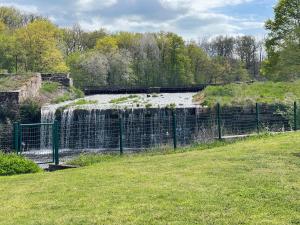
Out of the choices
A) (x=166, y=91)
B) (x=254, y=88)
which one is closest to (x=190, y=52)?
(x=166, y=91)

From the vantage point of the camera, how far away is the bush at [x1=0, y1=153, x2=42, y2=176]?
441 inches

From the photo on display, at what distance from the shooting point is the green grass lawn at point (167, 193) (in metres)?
5.96

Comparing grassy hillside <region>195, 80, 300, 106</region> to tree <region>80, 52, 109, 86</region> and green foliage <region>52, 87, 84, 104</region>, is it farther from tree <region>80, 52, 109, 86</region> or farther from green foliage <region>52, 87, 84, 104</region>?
tree <region>80, 52, 109, 86</region>

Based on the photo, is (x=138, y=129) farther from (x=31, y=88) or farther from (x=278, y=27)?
(x=278, y=27)

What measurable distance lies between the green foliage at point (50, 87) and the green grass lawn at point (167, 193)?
75.7 feet

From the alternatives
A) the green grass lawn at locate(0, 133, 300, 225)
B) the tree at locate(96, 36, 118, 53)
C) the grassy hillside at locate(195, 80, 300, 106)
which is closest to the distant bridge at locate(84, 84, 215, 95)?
the tree at locate(96, 36, 118, 53)

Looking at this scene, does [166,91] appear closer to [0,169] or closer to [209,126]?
[209,126]

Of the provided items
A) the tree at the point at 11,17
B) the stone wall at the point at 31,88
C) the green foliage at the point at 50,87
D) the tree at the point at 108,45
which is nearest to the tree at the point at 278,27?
the green foliage at the point at 50,87

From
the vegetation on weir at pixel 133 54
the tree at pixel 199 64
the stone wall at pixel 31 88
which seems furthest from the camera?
the tree at pixel 199 64

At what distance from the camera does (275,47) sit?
35.0 metres

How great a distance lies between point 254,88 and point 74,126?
11443 millimetres

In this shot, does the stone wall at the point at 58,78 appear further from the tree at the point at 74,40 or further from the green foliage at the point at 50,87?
the tree at the point at 74,40

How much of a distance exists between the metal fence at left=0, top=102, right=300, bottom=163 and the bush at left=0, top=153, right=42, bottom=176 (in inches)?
351

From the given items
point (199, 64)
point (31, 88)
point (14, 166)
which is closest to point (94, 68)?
point (199, 64)
